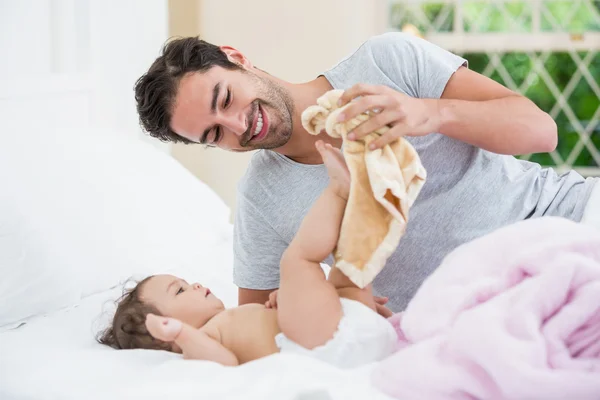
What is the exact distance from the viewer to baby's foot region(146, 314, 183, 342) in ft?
4.50

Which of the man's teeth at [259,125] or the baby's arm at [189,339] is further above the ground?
the man's teeth at [259,125]

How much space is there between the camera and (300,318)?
1.33 m

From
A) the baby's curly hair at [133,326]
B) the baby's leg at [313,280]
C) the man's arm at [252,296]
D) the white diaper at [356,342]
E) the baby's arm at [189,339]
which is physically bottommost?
the man's arm at [252,296]

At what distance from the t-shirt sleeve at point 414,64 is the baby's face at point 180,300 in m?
0.64

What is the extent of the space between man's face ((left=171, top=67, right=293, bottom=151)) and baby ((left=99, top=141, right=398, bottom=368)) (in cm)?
33

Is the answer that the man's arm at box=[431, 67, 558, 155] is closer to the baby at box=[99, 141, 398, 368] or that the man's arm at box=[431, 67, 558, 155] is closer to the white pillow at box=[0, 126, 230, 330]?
the baby at box=[99, 141, 398, 368]

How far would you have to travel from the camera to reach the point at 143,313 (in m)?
1.53

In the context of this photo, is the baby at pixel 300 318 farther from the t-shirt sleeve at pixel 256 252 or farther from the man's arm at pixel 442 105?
the t-shirt sleeve at pixel 256 252

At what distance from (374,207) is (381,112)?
17cm

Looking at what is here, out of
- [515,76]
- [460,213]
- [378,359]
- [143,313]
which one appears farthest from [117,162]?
[515,76]

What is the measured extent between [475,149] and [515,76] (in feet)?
6.54

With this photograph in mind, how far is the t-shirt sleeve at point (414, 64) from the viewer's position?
1773mm

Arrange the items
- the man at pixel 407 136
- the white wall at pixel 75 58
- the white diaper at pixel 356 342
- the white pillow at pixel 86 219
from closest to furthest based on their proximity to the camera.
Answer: the white diaper at pixel 356 342, the man at pixel 407 136, the white pillow at pixel 86 219, the white wall at pixel 75 58

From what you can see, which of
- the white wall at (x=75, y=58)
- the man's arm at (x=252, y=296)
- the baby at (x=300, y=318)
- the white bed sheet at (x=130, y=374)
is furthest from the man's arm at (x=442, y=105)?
the white wall at (x=75, y=58)
